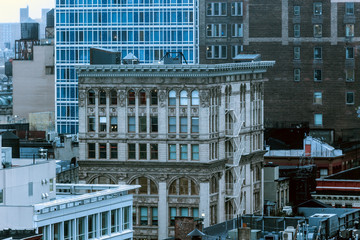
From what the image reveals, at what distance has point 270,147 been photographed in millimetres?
180625

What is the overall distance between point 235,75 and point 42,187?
4789 centimetres

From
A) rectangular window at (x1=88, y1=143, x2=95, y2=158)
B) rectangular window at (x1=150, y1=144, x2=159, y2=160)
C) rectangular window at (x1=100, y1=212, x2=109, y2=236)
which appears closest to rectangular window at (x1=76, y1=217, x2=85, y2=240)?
rectangular window at (x1=100, y1=212, x2=109, y2=236)

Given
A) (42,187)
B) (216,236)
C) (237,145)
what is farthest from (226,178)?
(42,187)

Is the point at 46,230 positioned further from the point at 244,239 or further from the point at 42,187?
the point at 244,239

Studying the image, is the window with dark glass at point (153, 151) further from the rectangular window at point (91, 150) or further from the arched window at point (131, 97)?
the rectangular window at point (91, 150)

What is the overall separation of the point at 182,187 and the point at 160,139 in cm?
504

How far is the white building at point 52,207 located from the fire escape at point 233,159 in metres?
35.8

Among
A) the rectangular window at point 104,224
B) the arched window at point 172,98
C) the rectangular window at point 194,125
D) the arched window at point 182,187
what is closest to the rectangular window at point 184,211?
the arched window at point 182,187

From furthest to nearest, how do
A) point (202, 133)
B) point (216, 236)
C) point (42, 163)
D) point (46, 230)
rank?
point (202, 133) → point (216, 236) → point (42, 163) → point (46, 230)

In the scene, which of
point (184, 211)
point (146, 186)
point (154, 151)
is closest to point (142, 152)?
point (154, 151)

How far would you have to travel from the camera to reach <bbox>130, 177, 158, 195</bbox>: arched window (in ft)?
443

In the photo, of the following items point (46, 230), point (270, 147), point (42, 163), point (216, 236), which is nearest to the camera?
point (46, 230)

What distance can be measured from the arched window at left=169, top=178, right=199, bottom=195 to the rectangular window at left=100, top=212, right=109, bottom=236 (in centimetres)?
3419

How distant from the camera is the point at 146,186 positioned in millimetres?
135375
